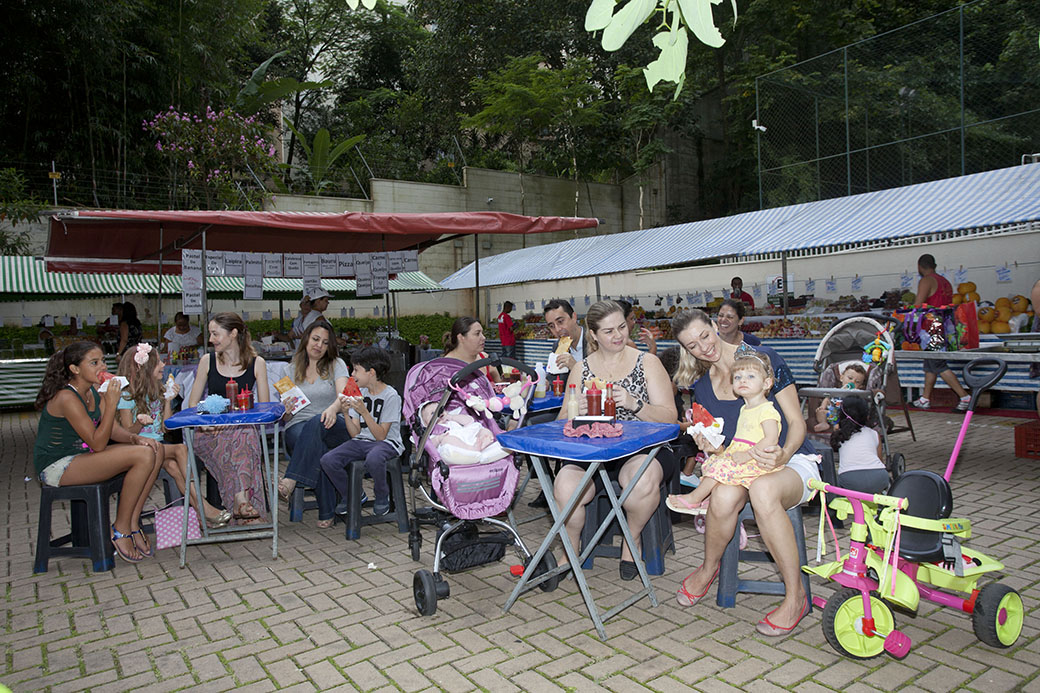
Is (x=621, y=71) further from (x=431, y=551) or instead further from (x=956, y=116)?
(x=431, y=551)

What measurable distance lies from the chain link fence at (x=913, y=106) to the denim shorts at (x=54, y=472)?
14.2m

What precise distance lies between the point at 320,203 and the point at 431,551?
15.8 m

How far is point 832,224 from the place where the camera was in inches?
357

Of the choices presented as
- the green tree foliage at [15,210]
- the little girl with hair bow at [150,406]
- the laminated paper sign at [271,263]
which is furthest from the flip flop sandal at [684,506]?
the green tree foliage at [15,210]

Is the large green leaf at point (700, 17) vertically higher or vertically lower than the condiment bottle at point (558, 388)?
higher

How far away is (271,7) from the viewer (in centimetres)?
2430

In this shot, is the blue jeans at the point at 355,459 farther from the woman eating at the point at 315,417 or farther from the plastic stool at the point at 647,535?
the plastic stool at the point at 647,535

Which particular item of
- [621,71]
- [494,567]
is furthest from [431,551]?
[621,71]

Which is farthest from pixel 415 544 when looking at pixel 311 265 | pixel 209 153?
pixel 209 153

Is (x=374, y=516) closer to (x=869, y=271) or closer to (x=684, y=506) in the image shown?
(x=684, y=506)

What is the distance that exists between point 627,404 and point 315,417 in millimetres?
2455

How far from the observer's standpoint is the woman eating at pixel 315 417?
5152 mm

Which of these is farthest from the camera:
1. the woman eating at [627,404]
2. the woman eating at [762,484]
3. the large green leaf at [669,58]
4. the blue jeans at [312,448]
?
the blue jeans at [312,448]

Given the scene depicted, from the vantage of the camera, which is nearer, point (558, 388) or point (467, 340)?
point (467, 340)
